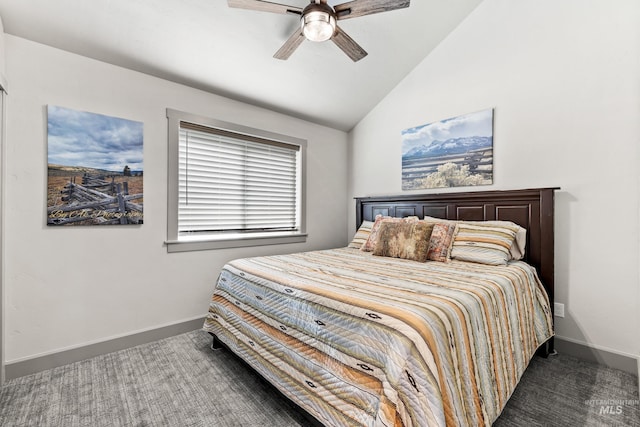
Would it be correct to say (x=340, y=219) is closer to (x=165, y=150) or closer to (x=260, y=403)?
(x=165, y=150)

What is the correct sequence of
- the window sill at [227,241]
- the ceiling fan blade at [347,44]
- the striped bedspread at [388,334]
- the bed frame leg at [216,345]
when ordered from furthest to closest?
the window sill at [227,241] → the bed frame leg at [216,345] → the ceiling fan blade at [347,44] → the striped bedspread at [388,334]

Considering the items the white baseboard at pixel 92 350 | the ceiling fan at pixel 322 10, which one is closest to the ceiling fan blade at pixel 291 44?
the ceiling fan at pixel 322 10

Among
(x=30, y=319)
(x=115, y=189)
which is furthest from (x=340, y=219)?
(x=30, y=319)

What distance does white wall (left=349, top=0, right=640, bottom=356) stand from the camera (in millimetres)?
2129

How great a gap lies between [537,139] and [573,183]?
18.0 inches

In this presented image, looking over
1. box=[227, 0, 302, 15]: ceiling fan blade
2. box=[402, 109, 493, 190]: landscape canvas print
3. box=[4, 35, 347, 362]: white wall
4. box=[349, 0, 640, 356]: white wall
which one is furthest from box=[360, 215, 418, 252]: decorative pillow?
box=[227, 0, 302, 15]: ceiling fan blade

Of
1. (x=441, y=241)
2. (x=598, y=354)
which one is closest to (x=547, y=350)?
(x=598, y=354)

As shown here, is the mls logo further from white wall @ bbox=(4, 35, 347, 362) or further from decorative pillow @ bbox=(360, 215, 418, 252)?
white wall @ bbox=(4, 35, 347, 362)

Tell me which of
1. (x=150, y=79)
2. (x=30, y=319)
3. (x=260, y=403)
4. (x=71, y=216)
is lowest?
(x=260, y=403)

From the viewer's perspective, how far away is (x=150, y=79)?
255 cm

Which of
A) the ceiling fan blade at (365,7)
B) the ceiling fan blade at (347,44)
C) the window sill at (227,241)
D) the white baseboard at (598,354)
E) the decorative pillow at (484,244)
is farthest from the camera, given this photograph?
the window sill at (227,241)

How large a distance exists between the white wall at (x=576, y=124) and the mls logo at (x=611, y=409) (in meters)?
0.66

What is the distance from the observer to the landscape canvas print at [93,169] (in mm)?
2131

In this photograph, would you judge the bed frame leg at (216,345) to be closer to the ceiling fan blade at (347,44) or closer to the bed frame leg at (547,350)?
the ceiling fan blade at (347,44)
